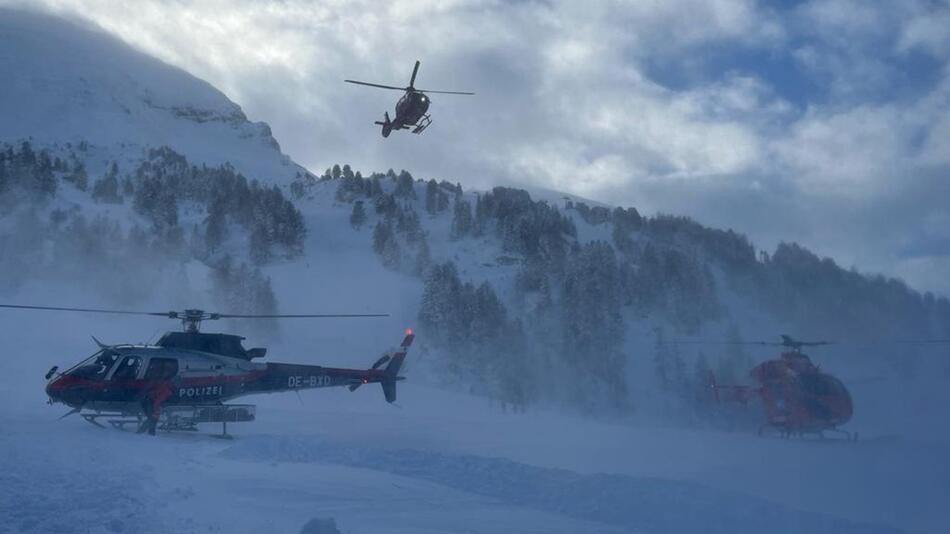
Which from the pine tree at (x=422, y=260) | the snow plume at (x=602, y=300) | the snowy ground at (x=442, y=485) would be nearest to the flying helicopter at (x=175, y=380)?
the snowy ground at (x=442, y=485)

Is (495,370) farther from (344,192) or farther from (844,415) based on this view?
(344,192)

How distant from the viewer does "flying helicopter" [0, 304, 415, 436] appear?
61.5 ft

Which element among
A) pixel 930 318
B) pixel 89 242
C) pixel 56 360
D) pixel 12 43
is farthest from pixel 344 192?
pixel 12 43

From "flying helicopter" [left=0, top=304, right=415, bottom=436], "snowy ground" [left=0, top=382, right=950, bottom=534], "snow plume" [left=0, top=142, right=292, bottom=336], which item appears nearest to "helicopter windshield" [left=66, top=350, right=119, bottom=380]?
"flying helicopter" [left=0, top=304, right=415, bottom=436]

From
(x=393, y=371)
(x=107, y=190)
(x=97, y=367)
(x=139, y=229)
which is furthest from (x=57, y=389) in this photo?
(x=107, y=190)

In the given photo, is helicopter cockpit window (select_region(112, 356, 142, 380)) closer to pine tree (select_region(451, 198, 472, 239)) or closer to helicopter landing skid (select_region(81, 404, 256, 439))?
helicopter landing skid (select_region(81, 404, 256, 439))

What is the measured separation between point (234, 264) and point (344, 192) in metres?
16.8

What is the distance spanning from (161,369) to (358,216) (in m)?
39.5

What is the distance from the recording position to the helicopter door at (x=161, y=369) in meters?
19.4

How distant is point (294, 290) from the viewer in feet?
160

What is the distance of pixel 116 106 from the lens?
3226 inches

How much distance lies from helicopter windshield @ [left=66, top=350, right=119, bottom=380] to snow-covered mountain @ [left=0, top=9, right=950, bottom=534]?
4.26 feet

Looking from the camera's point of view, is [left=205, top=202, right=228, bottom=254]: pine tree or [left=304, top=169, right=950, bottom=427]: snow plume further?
[left=205, top=202, right=228, bottom=254]: pine tree

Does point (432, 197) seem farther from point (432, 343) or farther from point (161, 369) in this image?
point (161, 369)
